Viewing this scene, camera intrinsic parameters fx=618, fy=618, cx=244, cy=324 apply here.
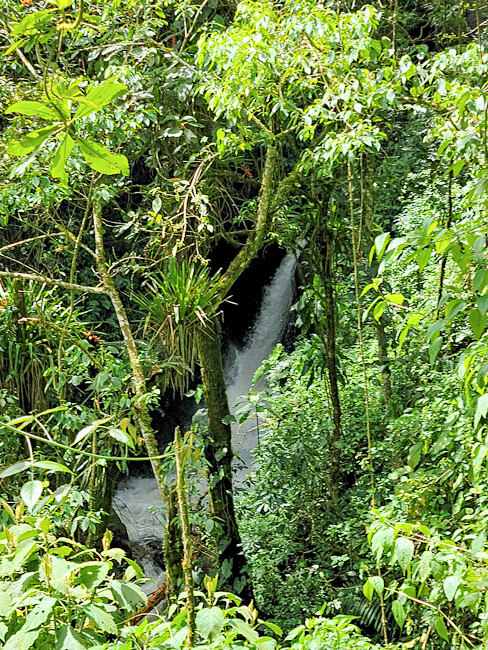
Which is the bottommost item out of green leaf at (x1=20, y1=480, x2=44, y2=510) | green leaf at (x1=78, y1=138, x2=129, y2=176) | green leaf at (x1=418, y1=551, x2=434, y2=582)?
green leaf at (x1=418, y1=551, x2=434, y2=582)

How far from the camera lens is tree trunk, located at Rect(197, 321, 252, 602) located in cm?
310

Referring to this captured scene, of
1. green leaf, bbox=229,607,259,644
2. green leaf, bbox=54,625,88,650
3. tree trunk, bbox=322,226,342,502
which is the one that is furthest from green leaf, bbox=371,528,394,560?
tree trunk, bbox=322,226,342,502

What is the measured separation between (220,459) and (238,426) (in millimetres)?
1742

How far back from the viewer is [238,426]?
15.9 ft

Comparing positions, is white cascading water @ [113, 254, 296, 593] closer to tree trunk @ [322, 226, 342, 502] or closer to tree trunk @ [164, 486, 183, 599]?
tree trunk @ [322, 226, 342, 502]

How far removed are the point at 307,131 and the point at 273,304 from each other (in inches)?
163

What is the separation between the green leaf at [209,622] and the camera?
1.04 metres

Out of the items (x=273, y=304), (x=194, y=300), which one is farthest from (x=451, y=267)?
(x=273, y=304)

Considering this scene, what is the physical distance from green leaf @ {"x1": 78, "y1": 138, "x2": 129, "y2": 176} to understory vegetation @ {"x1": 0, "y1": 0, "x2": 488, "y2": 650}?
0.52 meters

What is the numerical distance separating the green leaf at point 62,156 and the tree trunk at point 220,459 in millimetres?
2446

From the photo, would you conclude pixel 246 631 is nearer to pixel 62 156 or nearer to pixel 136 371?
pixel 62 156

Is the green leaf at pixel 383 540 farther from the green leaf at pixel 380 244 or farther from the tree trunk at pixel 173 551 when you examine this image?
the tree trunk at pixel 173 551

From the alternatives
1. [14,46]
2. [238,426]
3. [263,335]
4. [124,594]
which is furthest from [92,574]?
[263,335]

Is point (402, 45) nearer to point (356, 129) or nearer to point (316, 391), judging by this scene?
point (356, 129)
